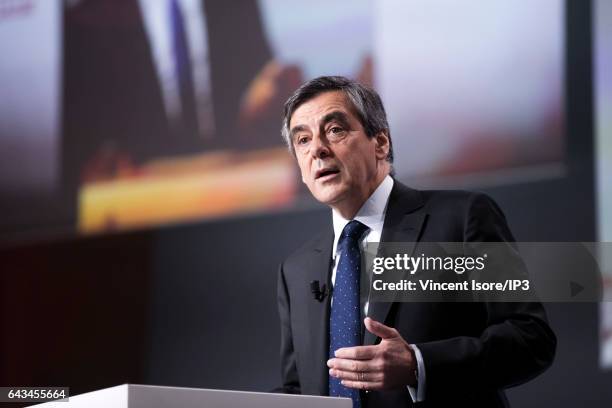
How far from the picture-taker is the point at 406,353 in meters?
2.02

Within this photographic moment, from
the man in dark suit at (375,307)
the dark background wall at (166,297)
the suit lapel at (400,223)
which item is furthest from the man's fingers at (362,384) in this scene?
the dark background wall at (166,297)

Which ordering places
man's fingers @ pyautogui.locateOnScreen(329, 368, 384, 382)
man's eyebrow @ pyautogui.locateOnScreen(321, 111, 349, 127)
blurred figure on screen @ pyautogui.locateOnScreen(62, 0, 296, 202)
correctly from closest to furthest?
man's fingers @ pyautogui.locateOnScreen(329, 368, 384, 382) → man's eyebrow @ pyautogui.locateOnScreen(321, 111, 349, 127) → blurred figure on screen @ pyautogui.locateOnScreen(62, 0, 296, 202)

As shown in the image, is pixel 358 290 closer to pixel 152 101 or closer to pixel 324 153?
pixel 324 153

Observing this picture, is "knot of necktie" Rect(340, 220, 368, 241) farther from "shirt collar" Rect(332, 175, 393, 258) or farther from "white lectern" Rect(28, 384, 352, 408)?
"white lectern" Rect(28, 384, 352, 408)

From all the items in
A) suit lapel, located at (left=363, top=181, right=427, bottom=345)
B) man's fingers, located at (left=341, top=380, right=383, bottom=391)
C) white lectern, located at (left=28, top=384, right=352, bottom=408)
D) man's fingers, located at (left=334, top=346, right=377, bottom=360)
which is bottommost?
white lectern, located at (left=28, top=384, right=352, bottom=408)

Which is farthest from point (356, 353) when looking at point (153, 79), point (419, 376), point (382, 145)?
point (153, 79)

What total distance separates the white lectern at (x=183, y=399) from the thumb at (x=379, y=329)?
0.53 feet

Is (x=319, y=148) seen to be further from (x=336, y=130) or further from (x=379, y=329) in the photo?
(x=379, y=329)

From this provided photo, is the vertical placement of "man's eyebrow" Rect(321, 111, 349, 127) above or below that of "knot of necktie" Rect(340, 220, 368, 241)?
above

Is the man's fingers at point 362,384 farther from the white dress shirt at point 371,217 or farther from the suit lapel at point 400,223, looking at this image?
the white dress shirt at point 371,217

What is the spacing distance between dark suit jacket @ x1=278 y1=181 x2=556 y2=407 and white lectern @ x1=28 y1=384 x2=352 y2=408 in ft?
1.07

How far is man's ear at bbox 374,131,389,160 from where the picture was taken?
2.61 m

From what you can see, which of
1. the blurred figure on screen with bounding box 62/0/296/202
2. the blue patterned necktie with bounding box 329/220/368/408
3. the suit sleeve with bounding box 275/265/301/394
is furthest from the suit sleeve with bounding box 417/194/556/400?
the blurred figure on screen with bounding box 62/0/296/202

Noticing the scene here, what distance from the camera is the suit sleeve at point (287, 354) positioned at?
98.1 inches
